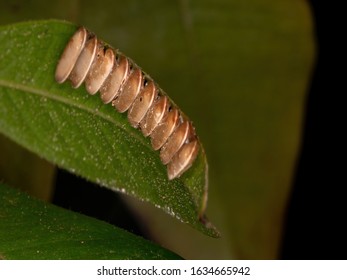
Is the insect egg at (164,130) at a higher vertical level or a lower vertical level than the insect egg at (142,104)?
lower

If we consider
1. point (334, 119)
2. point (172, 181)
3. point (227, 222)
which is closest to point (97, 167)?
point (172, 181)

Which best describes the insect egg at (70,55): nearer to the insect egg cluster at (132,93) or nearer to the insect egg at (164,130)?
the insect egg cluster at (132,93)

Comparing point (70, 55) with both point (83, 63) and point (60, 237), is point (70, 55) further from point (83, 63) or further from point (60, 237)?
point (60, 237)

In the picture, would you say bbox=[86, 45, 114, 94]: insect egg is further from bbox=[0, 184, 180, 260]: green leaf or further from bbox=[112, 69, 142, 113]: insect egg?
bbox=[0, 184, 180, 260]: green leaf

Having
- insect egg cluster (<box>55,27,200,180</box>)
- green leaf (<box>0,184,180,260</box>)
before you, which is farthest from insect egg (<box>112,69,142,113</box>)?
green leaf (<box>0,184,180,260</box>)

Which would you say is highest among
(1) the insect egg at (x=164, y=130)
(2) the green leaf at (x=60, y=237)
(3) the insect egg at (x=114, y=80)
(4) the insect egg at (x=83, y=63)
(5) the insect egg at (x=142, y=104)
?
(4) the insect egg at (x=83, y=63)

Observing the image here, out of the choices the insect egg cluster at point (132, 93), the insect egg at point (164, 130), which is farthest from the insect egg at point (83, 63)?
the insect egg at point (164, 130)

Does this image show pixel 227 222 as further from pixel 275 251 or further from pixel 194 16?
pixel 194 16
